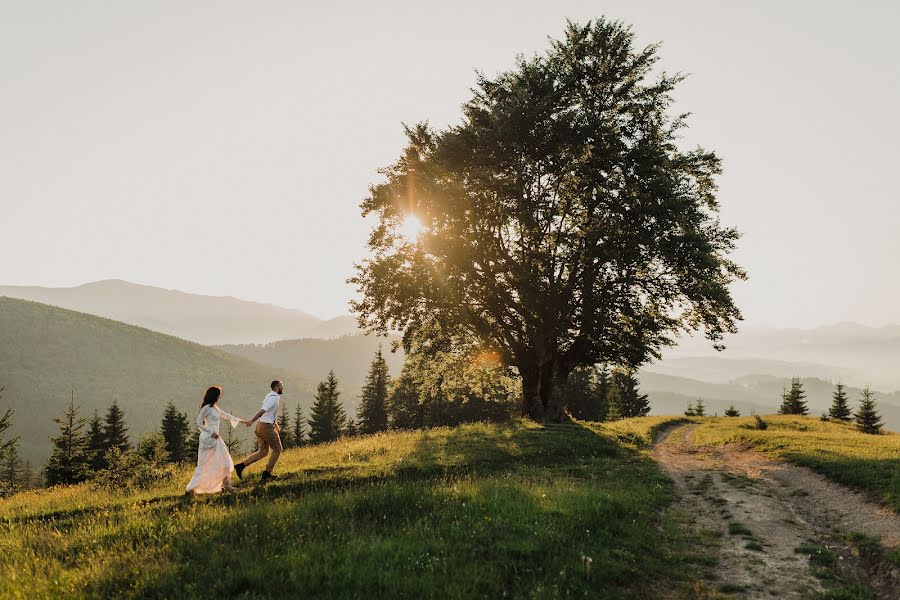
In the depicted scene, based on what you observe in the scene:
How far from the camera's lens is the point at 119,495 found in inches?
520

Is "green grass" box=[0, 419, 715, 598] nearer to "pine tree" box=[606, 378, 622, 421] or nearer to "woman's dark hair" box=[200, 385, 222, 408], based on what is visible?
"woman's dark hair" box=[200, 385, 222, 408]

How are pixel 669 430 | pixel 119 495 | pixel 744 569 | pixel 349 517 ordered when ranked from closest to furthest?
pixel 744 569 < pixel 349 517 < pixel 119 495 < pixel 669 430

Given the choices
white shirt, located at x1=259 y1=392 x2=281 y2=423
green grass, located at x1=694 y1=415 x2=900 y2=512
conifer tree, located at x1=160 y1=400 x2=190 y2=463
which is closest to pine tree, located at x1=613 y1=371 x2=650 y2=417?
green grass, located at x1=694 y1=415 x2=900 y2=512

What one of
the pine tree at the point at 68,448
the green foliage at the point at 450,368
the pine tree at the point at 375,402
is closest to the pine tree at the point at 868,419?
the green foliage at the point at 450,368

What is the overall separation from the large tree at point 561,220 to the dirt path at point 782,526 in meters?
9.41

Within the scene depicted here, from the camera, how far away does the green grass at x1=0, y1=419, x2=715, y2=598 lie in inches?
255

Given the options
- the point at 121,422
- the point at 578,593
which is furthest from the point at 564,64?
the point at 121,422

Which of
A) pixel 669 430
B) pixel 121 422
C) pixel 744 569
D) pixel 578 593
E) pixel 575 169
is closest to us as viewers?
pixel 578 593

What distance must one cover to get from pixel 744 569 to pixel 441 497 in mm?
5780

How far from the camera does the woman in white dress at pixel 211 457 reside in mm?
12352

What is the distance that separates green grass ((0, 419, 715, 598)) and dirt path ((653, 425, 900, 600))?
739 millimetres

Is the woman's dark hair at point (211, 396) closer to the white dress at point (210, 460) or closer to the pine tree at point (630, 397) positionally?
the white dress at point (210, 460)

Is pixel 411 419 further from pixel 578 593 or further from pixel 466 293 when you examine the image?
pixel 578 593

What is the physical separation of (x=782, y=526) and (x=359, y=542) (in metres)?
10.0
